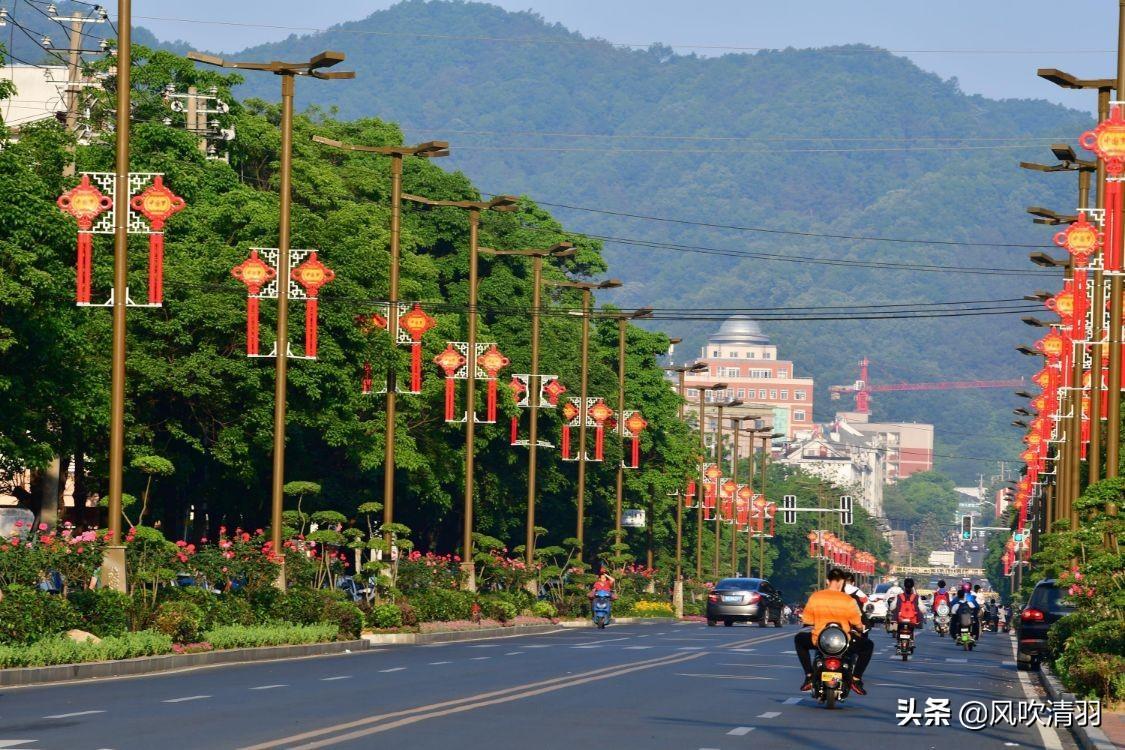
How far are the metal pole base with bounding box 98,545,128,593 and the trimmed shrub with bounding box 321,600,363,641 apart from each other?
333 inches

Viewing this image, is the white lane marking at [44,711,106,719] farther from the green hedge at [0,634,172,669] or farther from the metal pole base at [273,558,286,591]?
the metal pole base at [273,558,286,591]

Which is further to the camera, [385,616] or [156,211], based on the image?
[385,616]

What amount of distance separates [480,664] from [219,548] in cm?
715

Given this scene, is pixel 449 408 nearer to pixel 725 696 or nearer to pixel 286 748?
pixel 725 696

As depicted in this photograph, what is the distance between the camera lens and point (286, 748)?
717 inches

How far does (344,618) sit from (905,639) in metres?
10.7

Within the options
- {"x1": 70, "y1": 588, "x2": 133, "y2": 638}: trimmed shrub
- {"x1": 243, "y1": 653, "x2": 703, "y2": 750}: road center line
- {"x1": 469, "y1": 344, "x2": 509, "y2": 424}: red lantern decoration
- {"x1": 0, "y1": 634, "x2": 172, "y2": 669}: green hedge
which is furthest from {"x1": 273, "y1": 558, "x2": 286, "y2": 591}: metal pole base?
{"x1": 469, "y1": 344, "x2": 509, "y2": 424}: red lantern decoration

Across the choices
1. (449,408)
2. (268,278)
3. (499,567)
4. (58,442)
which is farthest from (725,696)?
(499,567)

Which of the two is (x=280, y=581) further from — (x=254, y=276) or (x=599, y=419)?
(x=599, y=419)

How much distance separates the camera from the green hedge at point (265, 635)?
1383 inches

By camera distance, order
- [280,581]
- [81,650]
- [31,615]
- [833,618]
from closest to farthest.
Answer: [833,618] < [31,615] < [81,650] < [280,581]

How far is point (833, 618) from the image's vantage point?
24688mm

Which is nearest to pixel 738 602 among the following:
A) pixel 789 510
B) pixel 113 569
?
pixel 113 569

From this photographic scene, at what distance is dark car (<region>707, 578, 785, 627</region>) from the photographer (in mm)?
72562
